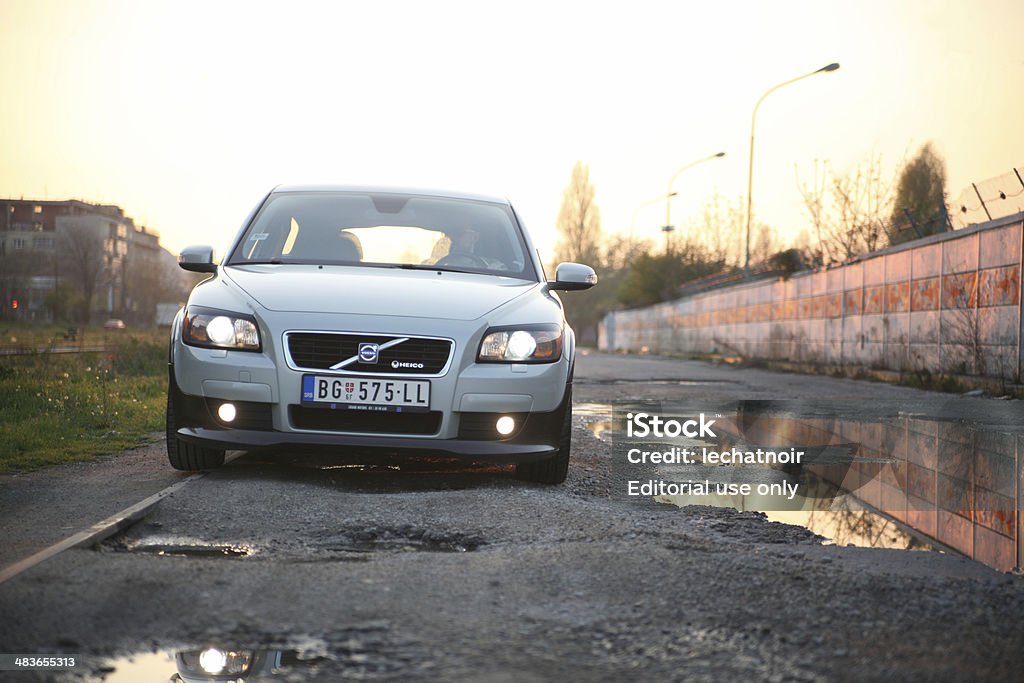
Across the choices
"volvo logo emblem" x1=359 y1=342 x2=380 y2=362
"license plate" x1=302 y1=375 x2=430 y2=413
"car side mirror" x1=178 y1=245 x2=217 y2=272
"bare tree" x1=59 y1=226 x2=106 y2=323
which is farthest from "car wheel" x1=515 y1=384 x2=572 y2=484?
"bare tree" x1=59 y1=226 x2=106 y2=323

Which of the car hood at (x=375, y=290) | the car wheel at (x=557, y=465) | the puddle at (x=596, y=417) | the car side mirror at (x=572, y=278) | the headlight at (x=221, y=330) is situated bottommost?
the puddle at (x=596, y=417)

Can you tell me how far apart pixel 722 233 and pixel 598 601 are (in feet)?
176

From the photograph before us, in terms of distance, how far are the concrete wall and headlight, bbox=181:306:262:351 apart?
13.4 m

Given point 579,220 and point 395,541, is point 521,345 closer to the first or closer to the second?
point 395,541

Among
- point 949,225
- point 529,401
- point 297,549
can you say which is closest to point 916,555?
point 529,401

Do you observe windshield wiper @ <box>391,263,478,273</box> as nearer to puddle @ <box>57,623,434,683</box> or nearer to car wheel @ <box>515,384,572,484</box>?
car wheel @ <box>515,384,572,484</box>

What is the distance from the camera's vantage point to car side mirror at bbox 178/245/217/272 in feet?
22.3

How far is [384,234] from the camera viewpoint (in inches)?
284

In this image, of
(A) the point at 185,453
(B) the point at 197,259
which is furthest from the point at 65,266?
(A) the point at 185,453

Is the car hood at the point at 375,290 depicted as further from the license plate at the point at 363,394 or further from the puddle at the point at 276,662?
the puddle at the point at 276,662

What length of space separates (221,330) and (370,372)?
2.83ft

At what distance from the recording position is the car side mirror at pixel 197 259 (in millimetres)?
6797

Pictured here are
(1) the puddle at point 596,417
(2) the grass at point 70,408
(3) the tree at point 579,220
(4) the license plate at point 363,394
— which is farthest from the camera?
(3) the tree at point 579,220

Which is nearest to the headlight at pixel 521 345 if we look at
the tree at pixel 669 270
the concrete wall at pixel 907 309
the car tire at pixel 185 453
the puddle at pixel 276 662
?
the car tire at pixel 185 453
